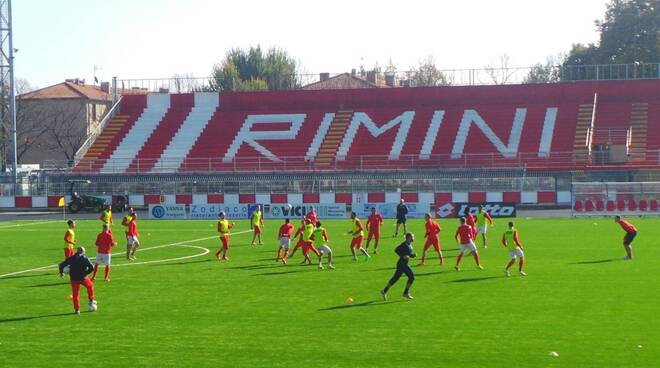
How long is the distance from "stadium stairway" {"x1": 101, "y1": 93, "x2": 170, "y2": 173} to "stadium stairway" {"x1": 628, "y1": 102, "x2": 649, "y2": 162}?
3977cm

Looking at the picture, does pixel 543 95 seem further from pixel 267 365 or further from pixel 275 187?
pixel 267 365

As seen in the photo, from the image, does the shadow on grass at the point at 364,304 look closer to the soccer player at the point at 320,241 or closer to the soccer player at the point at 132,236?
the soccer player at the point at 320,241

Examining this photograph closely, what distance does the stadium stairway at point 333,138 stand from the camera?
78.1 metres

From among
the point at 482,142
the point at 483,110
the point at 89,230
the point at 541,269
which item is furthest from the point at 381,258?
the point at 483,110

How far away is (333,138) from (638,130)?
955 inches

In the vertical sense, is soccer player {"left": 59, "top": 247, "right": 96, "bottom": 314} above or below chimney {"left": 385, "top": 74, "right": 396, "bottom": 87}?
below

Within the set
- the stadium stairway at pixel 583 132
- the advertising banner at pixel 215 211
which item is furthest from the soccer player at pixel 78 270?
the stadium stairway at pixel 583 132

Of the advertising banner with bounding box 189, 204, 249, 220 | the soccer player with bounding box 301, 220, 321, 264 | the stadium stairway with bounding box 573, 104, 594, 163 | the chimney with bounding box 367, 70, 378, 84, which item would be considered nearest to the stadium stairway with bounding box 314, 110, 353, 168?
the advertising banner with bounding box 189, 204, 249, 220

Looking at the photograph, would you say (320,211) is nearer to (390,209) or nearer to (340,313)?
(390,209)

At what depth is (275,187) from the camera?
7081 cm

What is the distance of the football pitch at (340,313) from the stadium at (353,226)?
0.10 metres

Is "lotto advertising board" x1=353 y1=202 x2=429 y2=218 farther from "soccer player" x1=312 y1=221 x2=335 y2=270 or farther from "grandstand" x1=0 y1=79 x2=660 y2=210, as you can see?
"soccer player" x1=312 y1=221 x2=335 y2=270

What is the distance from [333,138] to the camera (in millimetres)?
81500

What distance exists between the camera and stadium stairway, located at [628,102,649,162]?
72.0m
